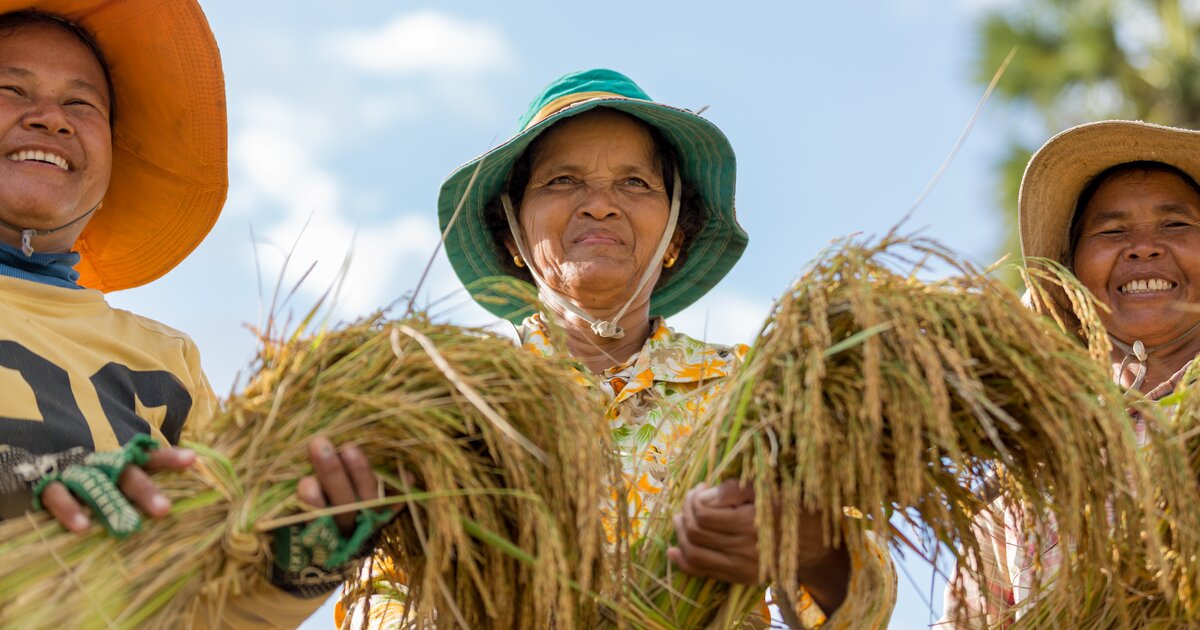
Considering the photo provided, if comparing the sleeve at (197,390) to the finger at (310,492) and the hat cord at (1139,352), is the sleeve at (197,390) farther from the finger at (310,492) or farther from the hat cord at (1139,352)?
the hat cord at (1139,352)

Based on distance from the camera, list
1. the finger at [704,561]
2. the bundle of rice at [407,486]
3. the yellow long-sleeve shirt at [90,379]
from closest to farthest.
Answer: the bundle of rice at [407,486]
the finger at [704,561]
the yellow long-sleeve shirt at [90,379]

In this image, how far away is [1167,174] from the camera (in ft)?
11.1

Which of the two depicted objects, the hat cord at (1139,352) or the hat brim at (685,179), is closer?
the hat cord at (1139,352)

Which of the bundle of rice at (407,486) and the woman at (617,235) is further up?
the woman at (617,235)

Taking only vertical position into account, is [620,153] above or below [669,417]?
above

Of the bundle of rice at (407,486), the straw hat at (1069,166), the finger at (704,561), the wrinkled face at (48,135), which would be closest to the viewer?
the bundle of rice at (407,486)

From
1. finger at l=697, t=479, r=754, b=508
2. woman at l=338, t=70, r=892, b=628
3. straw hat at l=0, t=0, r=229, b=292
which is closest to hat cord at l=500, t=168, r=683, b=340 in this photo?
woman at l=338, t=70, r=892, b=628

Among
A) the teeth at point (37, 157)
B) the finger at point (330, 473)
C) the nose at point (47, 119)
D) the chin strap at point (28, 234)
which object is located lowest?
the finger at point (330, 473)

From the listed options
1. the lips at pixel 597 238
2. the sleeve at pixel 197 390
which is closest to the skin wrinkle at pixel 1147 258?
the lips at pixel 597 238

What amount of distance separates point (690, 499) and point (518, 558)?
0.95 feet

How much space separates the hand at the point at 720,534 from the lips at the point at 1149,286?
4.88 ft

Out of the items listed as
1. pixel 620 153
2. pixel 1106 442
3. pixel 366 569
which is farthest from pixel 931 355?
pixel 620 153

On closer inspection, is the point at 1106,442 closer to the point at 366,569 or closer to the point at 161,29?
the point at 366,569

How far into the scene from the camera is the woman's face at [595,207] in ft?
10.5
